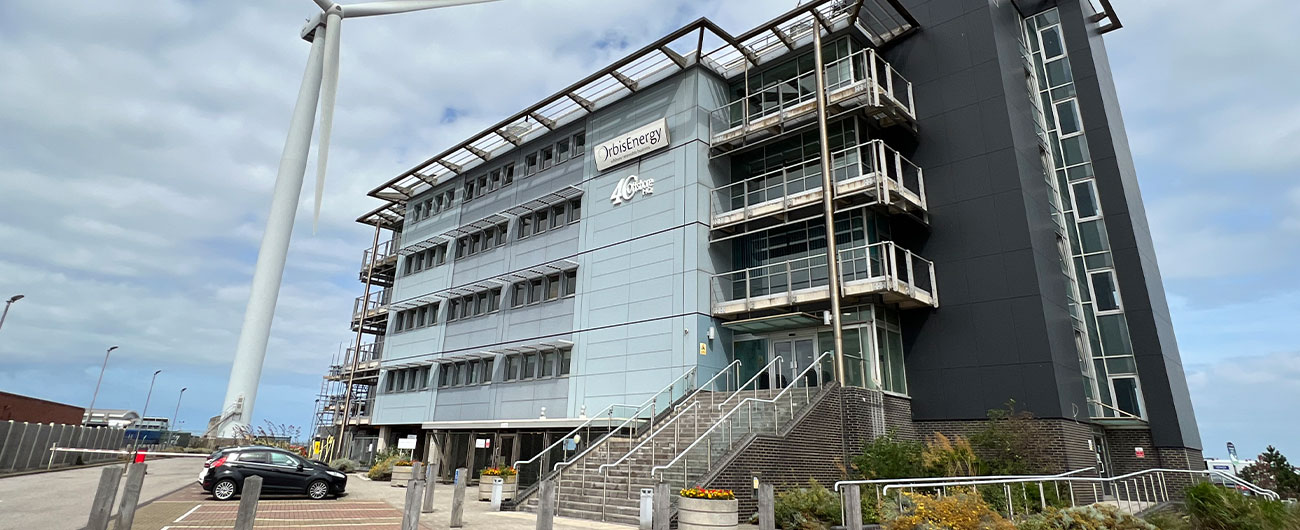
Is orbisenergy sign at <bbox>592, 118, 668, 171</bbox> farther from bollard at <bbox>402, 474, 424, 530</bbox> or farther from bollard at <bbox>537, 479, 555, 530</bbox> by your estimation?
bollard at <bbox>537, 479, 555, 530</bbox>

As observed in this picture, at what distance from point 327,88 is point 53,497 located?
1820cm

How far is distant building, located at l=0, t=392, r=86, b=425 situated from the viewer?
32469 mm

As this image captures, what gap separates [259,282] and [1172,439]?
110ft

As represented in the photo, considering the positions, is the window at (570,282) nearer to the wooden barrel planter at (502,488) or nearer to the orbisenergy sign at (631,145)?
the orbisenergy sign at (631,145)

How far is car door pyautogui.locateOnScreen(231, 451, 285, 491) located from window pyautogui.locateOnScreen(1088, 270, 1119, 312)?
85.2ft

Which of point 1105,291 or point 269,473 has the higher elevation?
point 1105,291

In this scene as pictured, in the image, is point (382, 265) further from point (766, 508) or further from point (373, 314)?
point (766, 508)

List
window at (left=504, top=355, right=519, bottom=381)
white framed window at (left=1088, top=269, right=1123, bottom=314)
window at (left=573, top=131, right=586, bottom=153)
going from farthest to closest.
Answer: window at (left=573, top=131, right=586, bottom=153)
window at (left=504, top=355, right=519, bottom=381)
white framed window at (left=1088, top=269, right=1123, bottom=314)

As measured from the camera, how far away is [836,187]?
20.9 meters

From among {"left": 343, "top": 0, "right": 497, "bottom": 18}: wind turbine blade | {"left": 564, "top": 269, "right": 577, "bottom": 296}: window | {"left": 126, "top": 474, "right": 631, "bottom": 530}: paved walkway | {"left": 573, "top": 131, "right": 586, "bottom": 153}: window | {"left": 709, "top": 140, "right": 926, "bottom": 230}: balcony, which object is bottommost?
{"left": 126, "top": 474, "right": 631, "bottom": 530}: paved walkway

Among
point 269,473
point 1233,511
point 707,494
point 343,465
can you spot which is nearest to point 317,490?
point 269,473

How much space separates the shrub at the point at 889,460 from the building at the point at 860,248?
1.82ft

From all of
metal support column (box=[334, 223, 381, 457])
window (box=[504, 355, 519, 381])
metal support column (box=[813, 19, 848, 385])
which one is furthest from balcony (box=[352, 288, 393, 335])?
metal support column (box=[813, 19, 848, 385])

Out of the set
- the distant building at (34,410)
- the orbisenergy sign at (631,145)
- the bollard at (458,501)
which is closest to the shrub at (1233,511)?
the bollard at (458,501)
